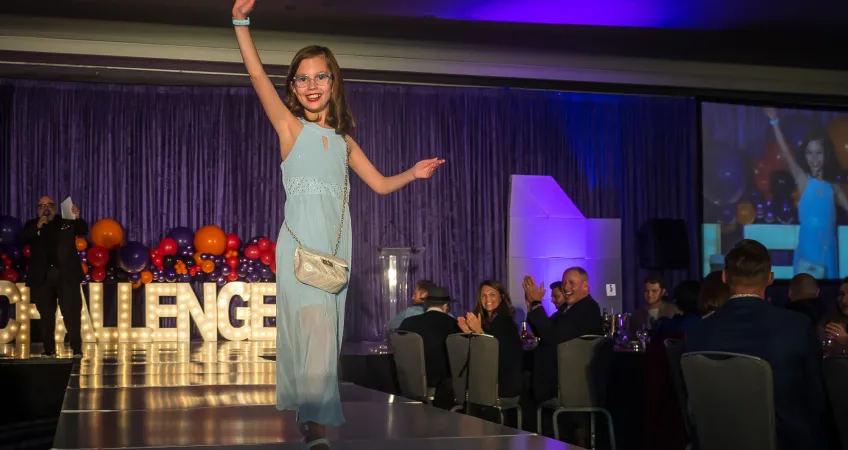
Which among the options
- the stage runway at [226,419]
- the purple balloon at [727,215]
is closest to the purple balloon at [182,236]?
the stage runway at [226,419]

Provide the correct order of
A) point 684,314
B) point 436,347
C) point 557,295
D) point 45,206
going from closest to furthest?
point 684,314 < point 436,347 < point 557,295 < point 45,206

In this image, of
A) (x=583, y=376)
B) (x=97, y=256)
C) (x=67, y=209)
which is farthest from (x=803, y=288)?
(x=97, y=256)

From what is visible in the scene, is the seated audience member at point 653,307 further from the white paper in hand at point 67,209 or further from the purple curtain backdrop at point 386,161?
the white paper in hand at point 67,209

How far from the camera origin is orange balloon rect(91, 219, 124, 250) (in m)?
10.8

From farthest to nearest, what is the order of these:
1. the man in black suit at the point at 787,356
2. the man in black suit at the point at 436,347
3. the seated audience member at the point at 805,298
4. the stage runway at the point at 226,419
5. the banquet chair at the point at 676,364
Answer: the seated audience member at the point at 805,298 < the man in black suit at the point at 436,347 < the banquet chair at the point at 676,364 < the man in black suit at the point at 787,356 < the stage runway at the point at 226,419

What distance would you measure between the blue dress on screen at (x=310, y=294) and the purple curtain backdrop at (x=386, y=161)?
356 inches

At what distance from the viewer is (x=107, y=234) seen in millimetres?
10789

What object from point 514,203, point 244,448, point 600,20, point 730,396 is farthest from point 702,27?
point 244,448

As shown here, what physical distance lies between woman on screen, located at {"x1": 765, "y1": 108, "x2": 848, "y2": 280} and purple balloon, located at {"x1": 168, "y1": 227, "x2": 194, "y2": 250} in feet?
24.6

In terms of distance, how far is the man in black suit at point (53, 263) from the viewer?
8.98 meters

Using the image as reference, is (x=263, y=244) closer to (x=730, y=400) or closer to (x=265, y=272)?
(x=265, y=272)

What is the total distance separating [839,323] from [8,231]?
28.3ft

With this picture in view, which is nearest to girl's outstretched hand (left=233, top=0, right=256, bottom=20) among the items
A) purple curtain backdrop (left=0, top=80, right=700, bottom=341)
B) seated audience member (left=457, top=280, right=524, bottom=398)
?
seated audience member (left=457, top=280, right=524, bottom=398)

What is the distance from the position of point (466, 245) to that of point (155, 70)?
14.4ft
